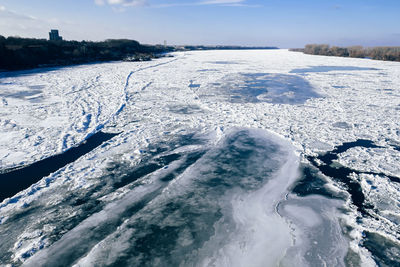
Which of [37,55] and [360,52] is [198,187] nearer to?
[37,55]

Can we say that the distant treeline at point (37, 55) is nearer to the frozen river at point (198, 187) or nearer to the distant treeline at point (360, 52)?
the frozen river at point (198, 187)

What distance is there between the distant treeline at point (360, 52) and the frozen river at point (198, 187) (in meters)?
37.5

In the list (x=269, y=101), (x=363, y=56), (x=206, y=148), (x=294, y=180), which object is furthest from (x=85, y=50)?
(x=363, y=56)

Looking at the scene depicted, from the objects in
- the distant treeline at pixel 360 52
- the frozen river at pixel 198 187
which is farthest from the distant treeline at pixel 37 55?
the distant treeline at pixel 360 52

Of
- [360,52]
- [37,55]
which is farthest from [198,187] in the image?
[360,52]

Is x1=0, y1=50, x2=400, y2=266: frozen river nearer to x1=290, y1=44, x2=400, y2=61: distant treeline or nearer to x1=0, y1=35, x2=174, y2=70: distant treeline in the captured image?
x1=0, y1=35, x2=174, y2=70: distant treeline

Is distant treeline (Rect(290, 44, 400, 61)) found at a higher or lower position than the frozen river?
higher

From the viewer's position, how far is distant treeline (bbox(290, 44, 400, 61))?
3497 centimetres

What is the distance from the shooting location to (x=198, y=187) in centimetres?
366

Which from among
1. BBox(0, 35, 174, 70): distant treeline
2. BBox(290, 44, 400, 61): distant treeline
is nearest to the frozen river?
BBox(0, 35, 174, 70): distant treeline

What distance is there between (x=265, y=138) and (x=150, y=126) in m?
2.99

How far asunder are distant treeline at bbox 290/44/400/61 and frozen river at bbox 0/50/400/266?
37.5m

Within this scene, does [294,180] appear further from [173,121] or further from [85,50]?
[85,50]

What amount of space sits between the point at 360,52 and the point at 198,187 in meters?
48.2
